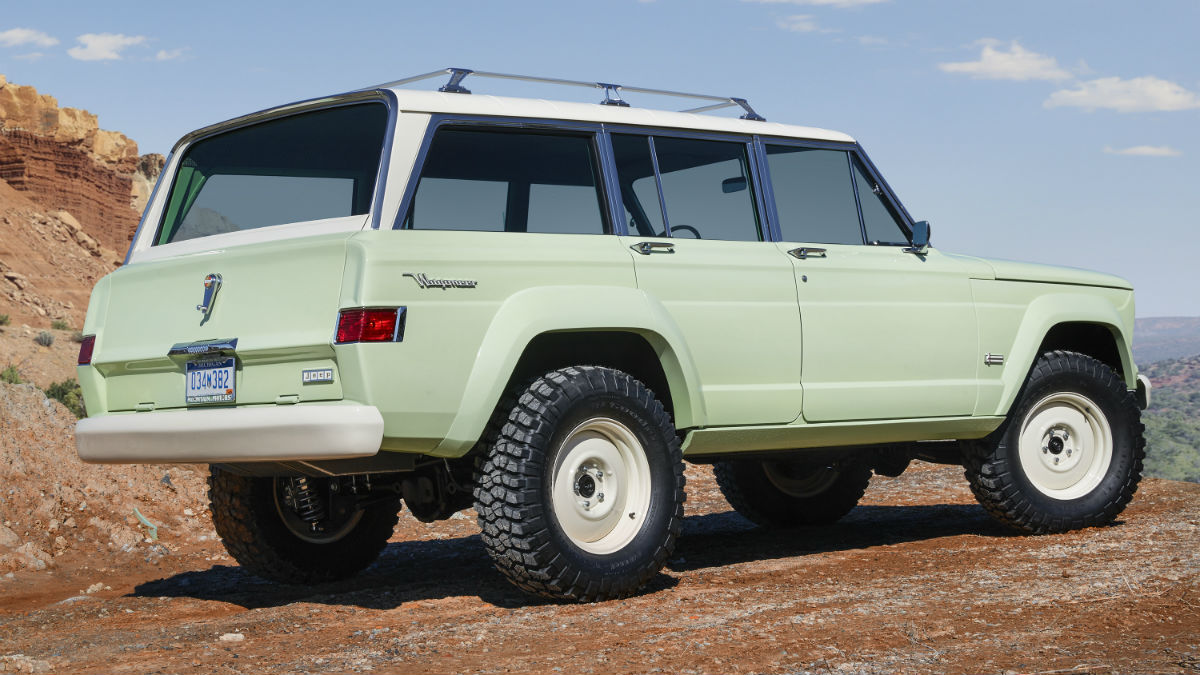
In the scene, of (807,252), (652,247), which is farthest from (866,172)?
(652,247)

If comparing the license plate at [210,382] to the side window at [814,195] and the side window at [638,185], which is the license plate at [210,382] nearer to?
the side window at [638,185]

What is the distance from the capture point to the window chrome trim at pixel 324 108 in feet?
16.0

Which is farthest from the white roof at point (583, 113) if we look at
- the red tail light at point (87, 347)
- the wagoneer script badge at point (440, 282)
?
the red tail light at point (87, 347)

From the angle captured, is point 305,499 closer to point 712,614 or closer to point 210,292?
point 210,292

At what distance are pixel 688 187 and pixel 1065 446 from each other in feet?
9.88

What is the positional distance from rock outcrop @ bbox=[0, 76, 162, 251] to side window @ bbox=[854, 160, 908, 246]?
4872 centimetres

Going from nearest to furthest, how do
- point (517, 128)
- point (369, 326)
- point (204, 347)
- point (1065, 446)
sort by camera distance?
1. point (369, 326)
2. point (204, 347)
3. point (517, 128)
4. point (1065, 446)

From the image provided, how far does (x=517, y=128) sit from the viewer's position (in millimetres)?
5418

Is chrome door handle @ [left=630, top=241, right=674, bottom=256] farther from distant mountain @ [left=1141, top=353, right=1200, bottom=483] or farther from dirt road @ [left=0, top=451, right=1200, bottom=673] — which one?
distant mountain @ [left=1141, top=353, right=1200, bottom=483]

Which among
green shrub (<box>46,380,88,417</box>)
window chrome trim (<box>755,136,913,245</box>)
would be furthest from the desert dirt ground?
green shrub (<box>46,380,88,417</box>)

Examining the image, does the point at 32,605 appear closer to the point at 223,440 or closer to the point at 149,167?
the point at 223,440

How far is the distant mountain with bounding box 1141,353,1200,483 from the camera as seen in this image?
46303 millimetres

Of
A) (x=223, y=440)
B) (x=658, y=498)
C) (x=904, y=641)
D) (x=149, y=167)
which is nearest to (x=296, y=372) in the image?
(x=223, y=440)

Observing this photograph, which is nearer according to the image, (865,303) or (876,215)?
(865,303)
